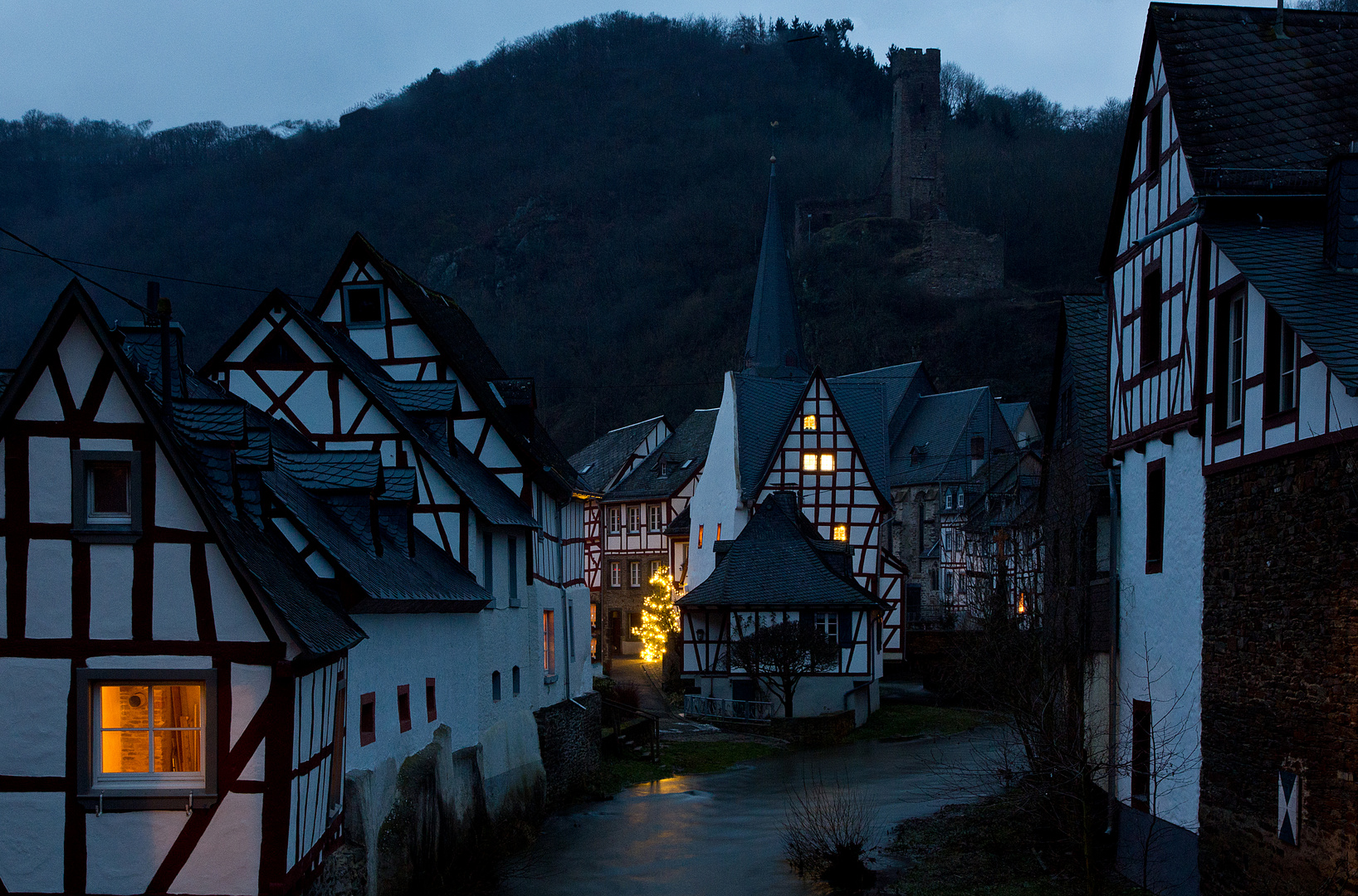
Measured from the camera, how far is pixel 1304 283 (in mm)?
13133

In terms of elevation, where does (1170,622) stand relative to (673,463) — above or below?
below

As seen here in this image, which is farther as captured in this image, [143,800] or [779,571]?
[779,571]

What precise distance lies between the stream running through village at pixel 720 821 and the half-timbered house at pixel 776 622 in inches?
154

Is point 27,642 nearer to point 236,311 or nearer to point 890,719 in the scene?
point 890,719

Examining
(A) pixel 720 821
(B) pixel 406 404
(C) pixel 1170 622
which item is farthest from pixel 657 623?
(C) pixel 1170 622

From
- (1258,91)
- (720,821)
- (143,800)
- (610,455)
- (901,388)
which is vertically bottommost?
(720,821)

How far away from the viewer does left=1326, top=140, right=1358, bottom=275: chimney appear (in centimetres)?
1312

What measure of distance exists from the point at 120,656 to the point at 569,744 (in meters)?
16.2

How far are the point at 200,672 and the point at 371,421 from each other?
972 centimetres

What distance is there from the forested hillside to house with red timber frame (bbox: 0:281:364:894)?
151 ft

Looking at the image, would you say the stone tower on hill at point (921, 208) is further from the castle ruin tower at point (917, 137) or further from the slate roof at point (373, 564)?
the slate roof at point (373, 564)

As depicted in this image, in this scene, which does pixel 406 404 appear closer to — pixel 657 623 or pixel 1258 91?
pixel 1258 91

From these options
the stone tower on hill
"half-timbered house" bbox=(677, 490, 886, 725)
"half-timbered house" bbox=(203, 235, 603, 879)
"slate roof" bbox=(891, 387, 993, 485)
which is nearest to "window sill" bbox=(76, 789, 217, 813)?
"half-timbered house" bbox=(203, 235, 603, 879)

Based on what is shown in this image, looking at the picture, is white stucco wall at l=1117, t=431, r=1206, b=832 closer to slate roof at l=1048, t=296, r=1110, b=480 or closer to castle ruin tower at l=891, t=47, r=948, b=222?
slate roof at l=1048, t=296, r=1110, b=480
